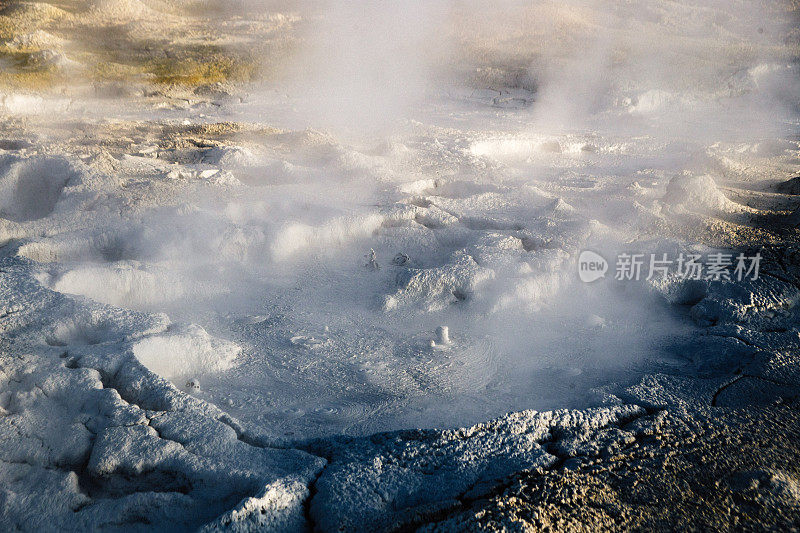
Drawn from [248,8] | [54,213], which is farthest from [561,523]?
[248,8]

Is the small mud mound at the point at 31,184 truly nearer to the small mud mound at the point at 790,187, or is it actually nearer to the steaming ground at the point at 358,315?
the steaming ground at the point at 358,315

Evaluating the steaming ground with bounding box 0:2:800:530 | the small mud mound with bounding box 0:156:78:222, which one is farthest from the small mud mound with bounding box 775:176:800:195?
the small mud mound with bounding box 0:156:78:222

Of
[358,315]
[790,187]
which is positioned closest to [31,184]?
[358,315]

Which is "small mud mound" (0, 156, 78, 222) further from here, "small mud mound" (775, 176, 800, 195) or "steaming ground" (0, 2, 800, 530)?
"small mud mound" (775, 176, 800, 195)

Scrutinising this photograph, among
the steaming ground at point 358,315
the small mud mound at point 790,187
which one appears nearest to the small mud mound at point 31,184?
the steaming ground at point 358,315

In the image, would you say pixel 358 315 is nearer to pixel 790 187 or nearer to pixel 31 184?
pixel 31 184

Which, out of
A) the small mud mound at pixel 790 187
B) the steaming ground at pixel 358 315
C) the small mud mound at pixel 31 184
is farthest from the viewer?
the small mud mound at pixel 790 187

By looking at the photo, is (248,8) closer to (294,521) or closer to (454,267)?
(454,267)

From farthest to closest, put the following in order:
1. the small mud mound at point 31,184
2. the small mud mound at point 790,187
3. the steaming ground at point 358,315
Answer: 1. the small mud mound at point 790,187
2. the small mud mound at point 31,184
3. the steaming ground at point 358,315
